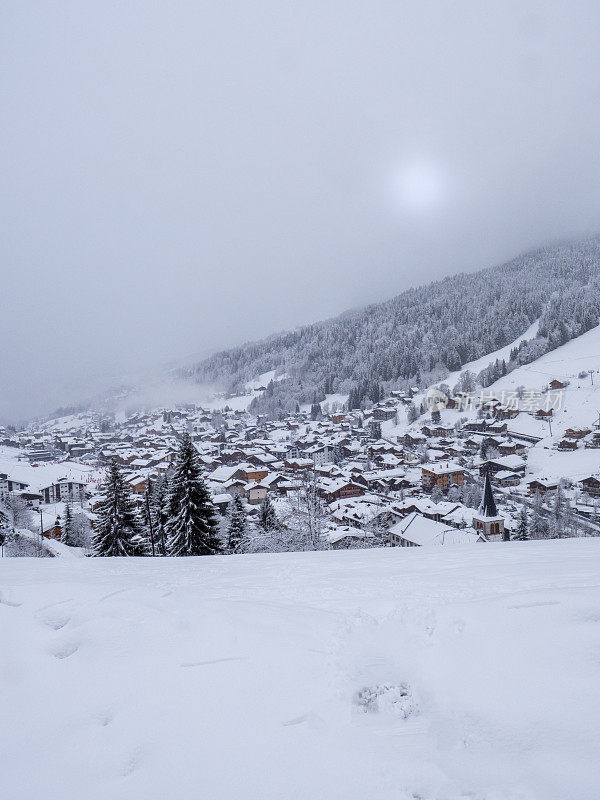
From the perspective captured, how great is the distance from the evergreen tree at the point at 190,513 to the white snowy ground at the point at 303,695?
1314cm

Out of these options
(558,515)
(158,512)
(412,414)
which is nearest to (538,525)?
(558,515)

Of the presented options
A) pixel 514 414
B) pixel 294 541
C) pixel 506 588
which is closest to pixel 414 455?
pixel 514 414

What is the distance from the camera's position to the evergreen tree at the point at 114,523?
67.6ft

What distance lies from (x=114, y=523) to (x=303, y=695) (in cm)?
1934

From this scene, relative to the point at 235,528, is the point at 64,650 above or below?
above

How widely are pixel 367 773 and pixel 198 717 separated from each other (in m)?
1.51

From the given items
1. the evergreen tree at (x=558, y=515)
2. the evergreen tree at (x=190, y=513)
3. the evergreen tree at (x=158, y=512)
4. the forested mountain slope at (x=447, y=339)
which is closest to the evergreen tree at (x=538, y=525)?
the evergreen tree at (x=558, y=515)

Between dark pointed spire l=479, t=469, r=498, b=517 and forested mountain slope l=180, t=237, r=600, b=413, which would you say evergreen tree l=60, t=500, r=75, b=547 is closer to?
dark pointed spire l=479, t=469, r=498, b=517

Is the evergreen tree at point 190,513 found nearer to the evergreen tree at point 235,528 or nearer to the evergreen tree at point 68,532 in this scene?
the evergreen tree at point 235,528

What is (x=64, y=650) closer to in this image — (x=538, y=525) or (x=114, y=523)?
(x=114, y=523)

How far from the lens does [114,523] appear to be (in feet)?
68.0

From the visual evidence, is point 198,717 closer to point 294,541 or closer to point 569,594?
point 569,594

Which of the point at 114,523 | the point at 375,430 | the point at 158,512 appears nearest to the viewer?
the point at 114,523

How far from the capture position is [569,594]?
5129 millimetres
